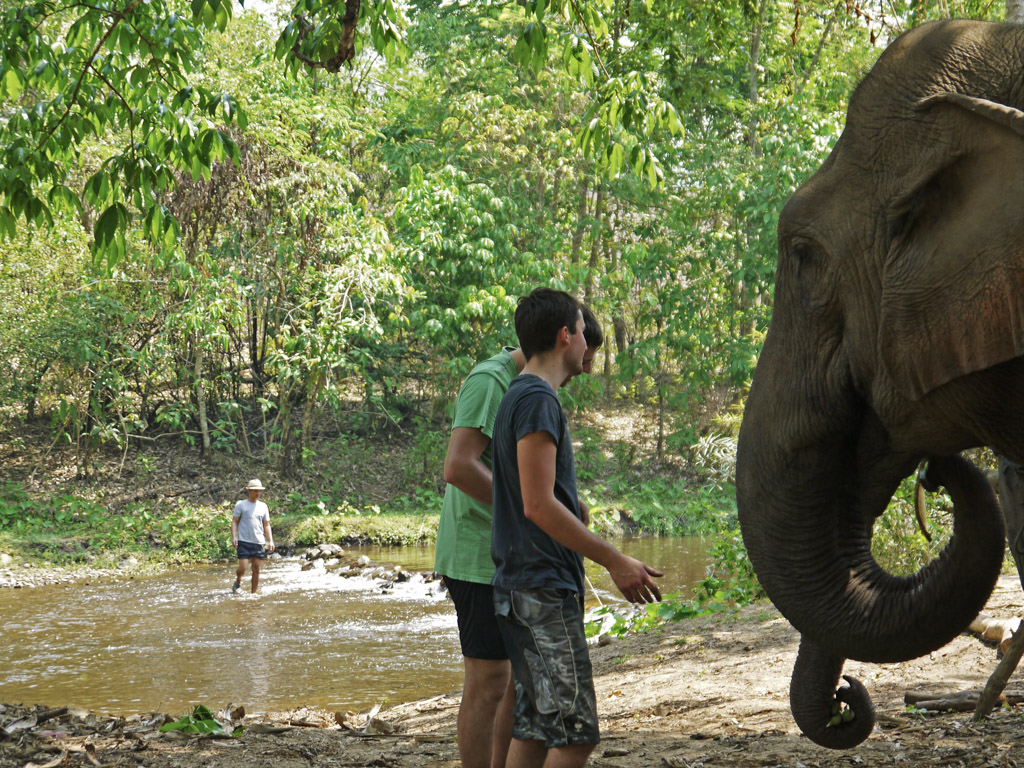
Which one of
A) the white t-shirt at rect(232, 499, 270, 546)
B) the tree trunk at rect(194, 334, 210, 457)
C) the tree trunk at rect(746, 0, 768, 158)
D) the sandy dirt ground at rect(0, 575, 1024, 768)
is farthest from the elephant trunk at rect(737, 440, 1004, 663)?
the tree trunk at rect(746, 0, 768, 158)

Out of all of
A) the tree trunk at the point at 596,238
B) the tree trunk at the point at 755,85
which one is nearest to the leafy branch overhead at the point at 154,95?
the tree trunk at the point at 755,85

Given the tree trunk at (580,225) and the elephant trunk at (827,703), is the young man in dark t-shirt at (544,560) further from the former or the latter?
the tree trunk at (580,225)

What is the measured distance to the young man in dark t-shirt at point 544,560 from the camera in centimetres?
305

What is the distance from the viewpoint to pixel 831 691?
2.76 meters

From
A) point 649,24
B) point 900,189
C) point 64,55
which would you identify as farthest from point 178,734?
point 649,24

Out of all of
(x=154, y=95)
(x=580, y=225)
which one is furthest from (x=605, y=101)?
(x=580, y=225)

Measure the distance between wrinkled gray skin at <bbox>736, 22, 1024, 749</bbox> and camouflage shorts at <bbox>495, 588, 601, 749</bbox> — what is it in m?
0.74

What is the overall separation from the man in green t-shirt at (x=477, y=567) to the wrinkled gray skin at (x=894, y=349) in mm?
1394

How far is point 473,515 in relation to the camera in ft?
12.7

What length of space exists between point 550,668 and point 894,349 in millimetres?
1533

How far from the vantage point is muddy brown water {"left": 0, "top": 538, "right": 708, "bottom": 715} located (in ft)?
25.5

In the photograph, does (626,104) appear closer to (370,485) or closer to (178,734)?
(178,734)

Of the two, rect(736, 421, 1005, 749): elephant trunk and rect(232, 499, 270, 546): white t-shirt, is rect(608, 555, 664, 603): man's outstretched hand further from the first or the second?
rect(232, 499, 270, 546): white t-shirt

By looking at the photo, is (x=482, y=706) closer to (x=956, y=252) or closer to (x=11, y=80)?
(x=956, y=252)
